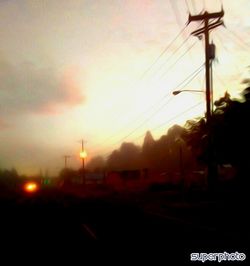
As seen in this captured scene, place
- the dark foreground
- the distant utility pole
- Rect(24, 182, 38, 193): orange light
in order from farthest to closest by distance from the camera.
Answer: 1. Rect(24, 182, 38, 193): orange light
2. the distant utility pole
3. the dark foreground

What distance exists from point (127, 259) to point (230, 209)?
19.8 meters

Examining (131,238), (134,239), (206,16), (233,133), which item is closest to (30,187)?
(233,133)

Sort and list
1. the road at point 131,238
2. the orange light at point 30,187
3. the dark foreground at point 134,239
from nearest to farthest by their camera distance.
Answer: the dark foreground at point 134,239 → the road at point 131,238 → the orange light at point 30,187

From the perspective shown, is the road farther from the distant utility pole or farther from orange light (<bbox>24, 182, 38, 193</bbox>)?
orange light (<bbox>24, 182, 38, 193</bbox>)

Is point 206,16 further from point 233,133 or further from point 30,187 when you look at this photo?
point 30,187

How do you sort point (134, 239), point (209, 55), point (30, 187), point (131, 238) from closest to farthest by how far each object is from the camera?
point (134, 239) < point (131, 238) < point (209, 55) < point (30, 187)

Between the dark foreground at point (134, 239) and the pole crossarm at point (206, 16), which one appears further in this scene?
the pole crossarm at point (206, 16)

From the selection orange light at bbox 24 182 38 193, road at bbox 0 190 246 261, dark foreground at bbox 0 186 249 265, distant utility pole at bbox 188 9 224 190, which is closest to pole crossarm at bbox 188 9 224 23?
distant utility pole at bbox 188 9 224 190

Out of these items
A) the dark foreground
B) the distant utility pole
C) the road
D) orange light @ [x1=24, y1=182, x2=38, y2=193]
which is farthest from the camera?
orange light @ [x1=24, y1=182, x2=38, y2=193]

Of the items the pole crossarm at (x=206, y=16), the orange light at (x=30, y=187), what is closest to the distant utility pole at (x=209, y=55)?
the pole crossarm at (x=206, y=16)

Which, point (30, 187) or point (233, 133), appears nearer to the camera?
point (233, 133)

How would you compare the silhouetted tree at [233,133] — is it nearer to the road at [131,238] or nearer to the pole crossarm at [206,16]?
the pole crossarm at [206,16]

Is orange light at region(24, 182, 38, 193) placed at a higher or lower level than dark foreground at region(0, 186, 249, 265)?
higher

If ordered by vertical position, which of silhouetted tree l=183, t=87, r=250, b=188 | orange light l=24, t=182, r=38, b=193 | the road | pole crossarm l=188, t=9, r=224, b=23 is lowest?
the road
